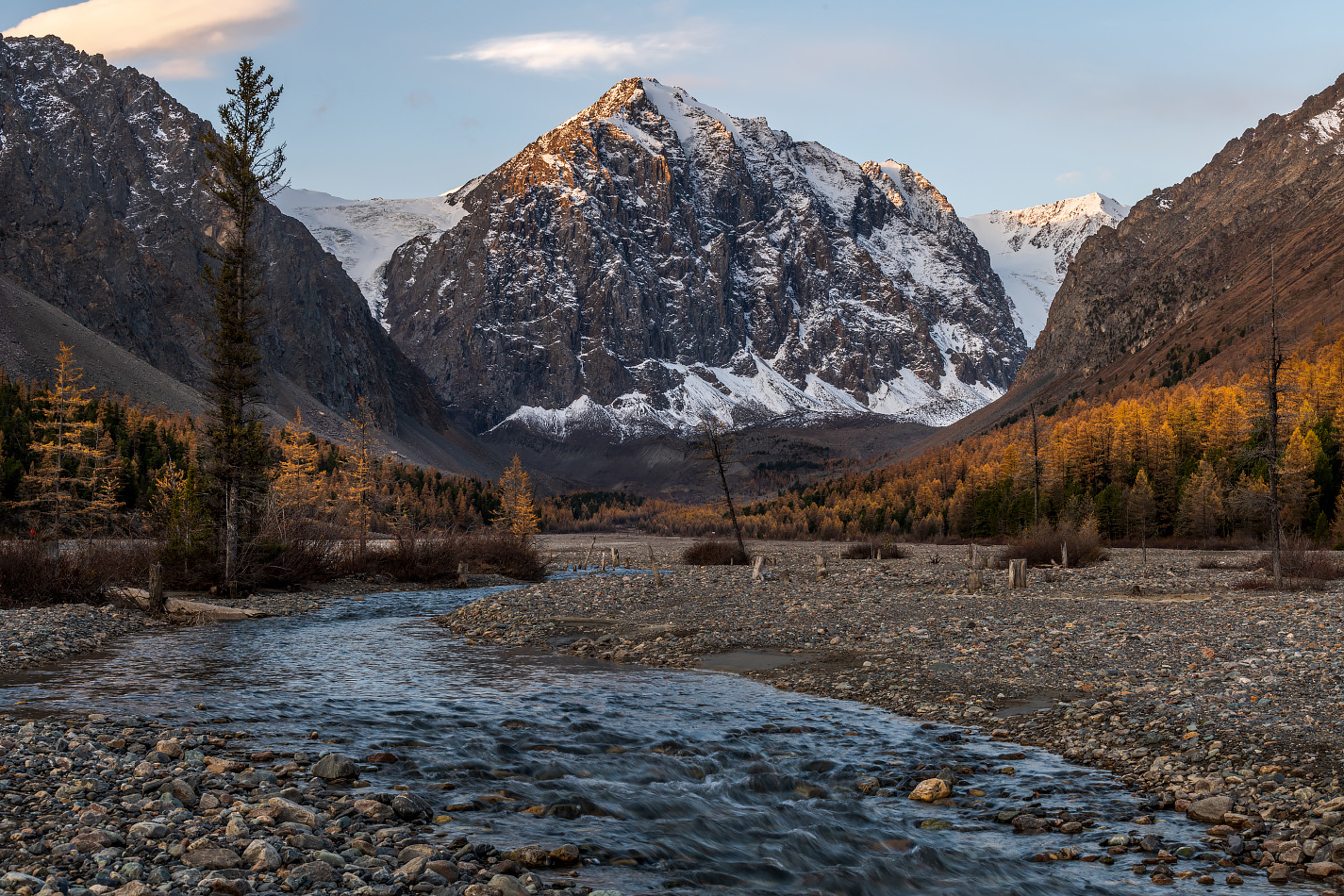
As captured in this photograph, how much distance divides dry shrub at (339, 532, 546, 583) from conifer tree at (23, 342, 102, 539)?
17957 mm

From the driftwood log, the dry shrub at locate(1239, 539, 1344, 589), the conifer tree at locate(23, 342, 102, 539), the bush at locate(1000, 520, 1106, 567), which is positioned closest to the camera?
the driftwood log

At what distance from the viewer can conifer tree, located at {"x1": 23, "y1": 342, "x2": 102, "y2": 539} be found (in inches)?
2398

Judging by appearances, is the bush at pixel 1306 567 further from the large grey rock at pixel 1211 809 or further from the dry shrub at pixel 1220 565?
the large grey rock at pixel 1211 809

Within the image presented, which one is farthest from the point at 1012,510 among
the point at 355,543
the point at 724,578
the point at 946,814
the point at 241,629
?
the point at 946,814

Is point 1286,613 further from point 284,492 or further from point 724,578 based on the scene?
point 284,492

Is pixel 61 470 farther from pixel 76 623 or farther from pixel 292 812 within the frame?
pixel 292 812

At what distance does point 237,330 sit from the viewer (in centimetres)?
3653

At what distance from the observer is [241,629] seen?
28.3 metres

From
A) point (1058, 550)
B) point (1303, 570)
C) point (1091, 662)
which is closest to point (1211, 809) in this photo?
point (1091, 662)

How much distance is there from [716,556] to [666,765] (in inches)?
2128

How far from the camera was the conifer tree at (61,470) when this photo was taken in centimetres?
6091

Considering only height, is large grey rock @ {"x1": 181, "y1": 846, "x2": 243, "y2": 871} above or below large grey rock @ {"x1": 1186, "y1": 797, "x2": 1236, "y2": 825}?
above

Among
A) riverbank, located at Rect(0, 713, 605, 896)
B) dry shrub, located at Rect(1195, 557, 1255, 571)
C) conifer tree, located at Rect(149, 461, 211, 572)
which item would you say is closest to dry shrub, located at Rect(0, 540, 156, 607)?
conifer tree, located at Rect(149, 461, 211, 572)

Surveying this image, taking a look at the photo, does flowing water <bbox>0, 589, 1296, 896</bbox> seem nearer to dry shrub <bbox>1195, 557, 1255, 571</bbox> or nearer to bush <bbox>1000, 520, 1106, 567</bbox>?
dry shrub <bbox>1195, 557, 1255, 571</bbox>
